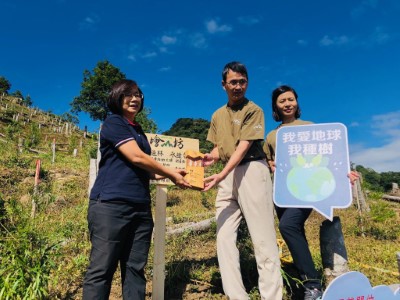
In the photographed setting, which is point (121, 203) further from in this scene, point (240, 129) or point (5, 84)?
point (5, 84)

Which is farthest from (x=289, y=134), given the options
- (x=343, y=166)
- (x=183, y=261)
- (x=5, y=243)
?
(x=5, y=243)

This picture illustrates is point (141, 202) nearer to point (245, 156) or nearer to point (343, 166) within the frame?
point (245, 156)

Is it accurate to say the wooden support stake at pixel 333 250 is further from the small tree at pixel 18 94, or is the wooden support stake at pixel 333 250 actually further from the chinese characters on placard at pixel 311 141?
the small tree at pixel 18 94

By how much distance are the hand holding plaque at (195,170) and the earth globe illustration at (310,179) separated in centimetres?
73

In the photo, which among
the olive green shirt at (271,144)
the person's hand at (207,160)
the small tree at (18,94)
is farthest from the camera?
the small tree at (18,94)

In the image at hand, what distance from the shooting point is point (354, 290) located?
1917 mm

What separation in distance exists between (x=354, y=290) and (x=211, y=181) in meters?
1.21

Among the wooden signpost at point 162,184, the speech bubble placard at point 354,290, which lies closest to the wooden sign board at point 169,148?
the wooden signpost at point 162,184

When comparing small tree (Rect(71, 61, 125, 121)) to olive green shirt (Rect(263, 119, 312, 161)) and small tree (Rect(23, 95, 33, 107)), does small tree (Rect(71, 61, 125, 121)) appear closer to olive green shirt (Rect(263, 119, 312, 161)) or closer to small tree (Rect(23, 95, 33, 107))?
small tree (Rect(23, 95, 33, 107))

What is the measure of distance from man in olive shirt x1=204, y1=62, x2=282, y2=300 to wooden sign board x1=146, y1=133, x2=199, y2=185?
1.36 ft

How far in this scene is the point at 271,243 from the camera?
2398 mm

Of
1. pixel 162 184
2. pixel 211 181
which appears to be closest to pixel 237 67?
pixel 211 181

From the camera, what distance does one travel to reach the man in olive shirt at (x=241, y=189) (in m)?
2.38

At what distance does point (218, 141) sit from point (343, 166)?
1.03 metres
